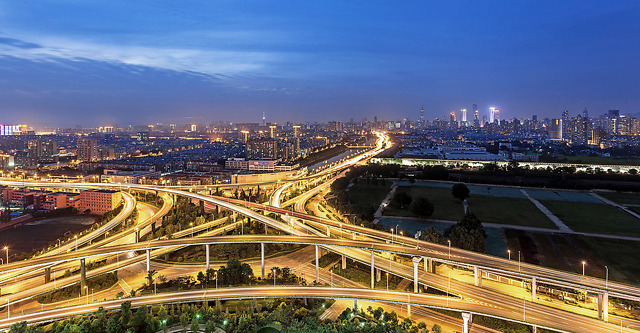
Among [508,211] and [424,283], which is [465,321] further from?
[508,211]

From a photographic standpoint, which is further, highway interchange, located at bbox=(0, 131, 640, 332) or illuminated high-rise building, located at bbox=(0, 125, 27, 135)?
illuminated high-rise building, located at bbox=(0, 125, 27, 135)

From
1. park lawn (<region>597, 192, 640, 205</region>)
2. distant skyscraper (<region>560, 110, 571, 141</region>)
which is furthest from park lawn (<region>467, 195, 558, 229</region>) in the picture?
distant skyscraper (<region>560, 110, 571, 141</region>)

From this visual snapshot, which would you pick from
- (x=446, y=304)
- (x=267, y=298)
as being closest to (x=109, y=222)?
(x=267, y=298)

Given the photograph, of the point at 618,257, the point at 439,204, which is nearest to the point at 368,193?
the point at 439,204

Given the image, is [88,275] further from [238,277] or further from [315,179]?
[315,179]

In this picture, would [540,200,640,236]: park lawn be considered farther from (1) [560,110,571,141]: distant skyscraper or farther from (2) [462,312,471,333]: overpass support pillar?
(1) [560,110,571,141]: distant skyscraper

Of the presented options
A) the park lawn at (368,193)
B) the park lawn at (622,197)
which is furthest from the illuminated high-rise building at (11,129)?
the park lawn at (622,197)
